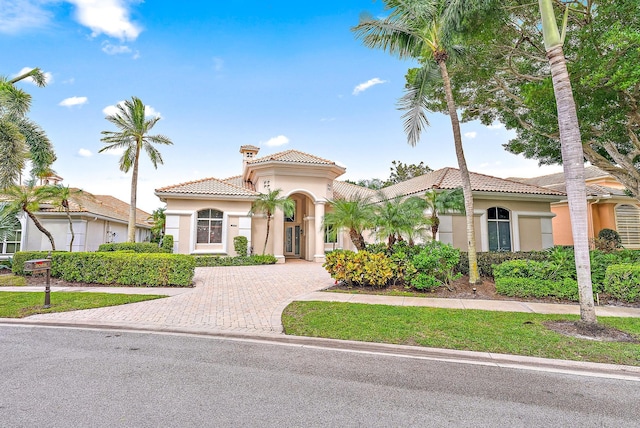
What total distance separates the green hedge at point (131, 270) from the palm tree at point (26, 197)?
17.8 ft

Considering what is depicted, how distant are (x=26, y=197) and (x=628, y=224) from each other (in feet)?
122

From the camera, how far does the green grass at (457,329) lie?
533 cm

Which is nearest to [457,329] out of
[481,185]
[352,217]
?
[352,217]

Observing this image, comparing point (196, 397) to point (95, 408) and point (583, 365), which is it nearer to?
point (95, 408)

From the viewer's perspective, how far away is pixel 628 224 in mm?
22625

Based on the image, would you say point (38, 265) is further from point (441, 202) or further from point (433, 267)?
point (441, 202)

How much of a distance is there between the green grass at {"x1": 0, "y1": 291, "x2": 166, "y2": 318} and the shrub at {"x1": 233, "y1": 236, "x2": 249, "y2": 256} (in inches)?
374

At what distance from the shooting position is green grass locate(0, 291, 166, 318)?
811 cm

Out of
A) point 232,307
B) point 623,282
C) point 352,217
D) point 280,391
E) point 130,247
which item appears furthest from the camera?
point 130,247

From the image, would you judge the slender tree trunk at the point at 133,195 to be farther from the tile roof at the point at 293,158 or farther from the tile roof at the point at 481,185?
the tile roof at the point at 481,185

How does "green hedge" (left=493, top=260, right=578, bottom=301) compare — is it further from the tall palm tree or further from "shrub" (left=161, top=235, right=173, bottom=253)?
"shrub" (left=161, top=235, right=173, bottom=253)

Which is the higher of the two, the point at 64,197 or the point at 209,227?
the point at 64,197

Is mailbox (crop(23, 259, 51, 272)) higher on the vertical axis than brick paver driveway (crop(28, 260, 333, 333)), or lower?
higher

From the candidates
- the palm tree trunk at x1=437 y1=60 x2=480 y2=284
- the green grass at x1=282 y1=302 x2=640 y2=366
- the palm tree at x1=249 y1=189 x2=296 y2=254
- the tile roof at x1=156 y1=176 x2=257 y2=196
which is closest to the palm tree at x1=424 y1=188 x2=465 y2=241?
the palm tree trunk at x1=437 y1=60 x2=480 y2=284
